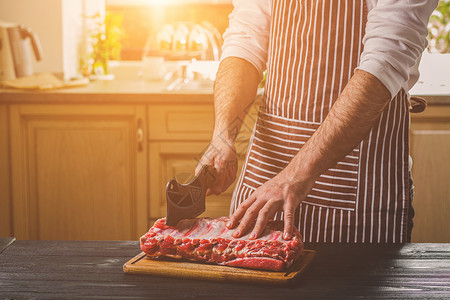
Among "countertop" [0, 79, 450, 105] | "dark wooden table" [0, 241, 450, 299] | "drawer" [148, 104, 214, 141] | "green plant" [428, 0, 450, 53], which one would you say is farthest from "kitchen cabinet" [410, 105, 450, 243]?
"dark wooden table" [0, 241, 450, 299]

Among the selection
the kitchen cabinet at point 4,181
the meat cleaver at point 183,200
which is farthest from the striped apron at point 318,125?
the kitchen cabinet at point 4,181

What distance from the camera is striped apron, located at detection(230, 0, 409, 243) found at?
4.20 ft

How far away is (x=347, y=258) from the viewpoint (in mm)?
985

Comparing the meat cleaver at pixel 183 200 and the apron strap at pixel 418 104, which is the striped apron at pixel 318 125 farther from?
the meat cleaver at pixel 183 200

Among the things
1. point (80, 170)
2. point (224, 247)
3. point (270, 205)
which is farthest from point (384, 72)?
point (80, 170)

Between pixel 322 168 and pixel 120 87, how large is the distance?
1576 millimetres

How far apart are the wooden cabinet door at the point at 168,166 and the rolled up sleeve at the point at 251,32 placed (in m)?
0.94

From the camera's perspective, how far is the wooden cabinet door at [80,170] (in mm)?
2357

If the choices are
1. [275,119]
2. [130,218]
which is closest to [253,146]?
[275,119]

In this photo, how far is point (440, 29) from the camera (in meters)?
2.74

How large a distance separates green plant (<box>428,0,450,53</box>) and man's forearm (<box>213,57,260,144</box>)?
1578mm

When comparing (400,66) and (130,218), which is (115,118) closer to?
(130,218)

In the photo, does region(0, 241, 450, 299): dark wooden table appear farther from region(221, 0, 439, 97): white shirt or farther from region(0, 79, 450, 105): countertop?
region(0, 79, 450, 105): countertop

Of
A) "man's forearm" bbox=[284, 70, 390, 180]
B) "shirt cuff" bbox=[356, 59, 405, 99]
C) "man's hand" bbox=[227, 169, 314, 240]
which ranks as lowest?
"man's hand" bbox=[227, 169, 314, 240]
